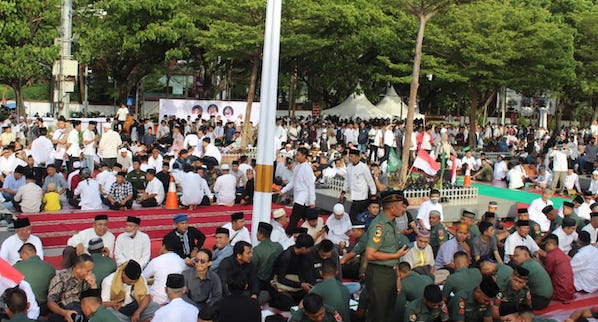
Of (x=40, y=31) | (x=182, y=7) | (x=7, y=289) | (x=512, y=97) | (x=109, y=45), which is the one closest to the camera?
(x=7, y=289)

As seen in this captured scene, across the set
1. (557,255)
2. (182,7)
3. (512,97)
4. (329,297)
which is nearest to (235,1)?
(182,7)

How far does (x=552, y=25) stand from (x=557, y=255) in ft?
71.7

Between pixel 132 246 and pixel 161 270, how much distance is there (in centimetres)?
134

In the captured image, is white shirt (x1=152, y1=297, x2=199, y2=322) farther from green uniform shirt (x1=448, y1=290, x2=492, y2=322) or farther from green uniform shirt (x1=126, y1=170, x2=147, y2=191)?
green uniform shirt (x1=126, y1=170, x2=147, y2=191)

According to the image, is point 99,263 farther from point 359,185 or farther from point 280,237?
point 359,185

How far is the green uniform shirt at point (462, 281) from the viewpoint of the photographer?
8.20m

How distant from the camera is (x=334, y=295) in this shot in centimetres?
724

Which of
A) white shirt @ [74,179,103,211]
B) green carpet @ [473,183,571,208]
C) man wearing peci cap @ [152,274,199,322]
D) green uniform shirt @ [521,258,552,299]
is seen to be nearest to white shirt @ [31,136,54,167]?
white shirt @ [74,179,103,211]

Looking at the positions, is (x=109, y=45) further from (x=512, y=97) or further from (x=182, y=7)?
(x=512, y=97)

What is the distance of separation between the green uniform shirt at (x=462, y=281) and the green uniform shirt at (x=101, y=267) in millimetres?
3885

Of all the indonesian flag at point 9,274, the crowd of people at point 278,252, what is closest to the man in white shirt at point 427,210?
the crowd of people at point 278,252

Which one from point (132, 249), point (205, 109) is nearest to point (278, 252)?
point (132, 249)

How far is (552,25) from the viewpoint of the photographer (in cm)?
2958

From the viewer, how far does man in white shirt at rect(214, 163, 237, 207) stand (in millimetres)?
15023
